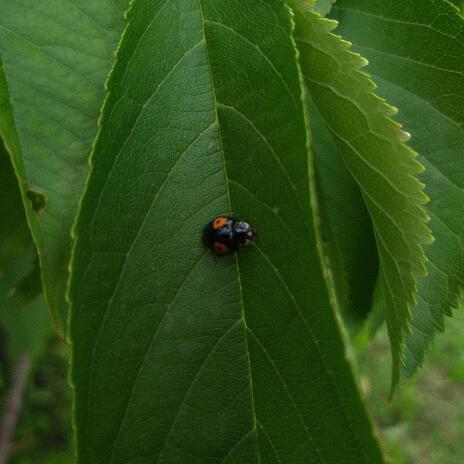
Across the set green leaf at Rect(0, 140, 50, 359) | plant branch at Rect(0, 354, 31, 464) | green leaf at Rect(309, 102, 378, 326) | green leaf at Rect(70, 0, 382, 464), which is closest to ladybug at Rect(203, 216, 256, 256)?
green leaf at Rect(70, 0, 382, 464)

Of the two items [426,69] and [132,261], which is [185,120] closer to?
[132,261]

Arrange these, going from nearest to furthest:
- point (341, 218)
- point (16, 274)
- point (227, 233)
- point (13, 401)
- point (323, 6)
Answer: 1. point (227, 233)
2. point (323, 6)
3. point (341, 218)
4. point (16, 274)
5. point (13, 401)

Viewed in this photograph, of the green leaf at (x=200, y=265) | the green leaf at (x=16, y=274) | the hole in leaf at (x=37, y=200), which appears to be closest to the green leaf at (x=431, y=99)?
the green leaf at (x=200, y=265)

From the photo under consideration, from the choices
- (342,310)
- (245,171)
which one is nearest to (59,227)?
(245,171)

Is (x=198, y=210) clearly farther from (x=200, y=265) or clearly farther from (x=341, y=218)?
(x=341, y=218)

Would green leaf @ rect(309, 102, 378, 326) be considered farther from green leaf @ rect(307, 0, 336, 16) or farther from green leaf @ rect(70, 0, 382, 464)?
green leaf @ rect(70, 0, 382, 464)

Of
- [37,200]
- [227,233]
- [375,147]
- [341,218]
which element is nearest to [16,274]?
[37,200]

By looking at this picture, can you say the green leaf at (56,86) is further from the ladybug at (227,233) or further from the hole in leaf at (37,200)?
the ladybug at (227,233)
